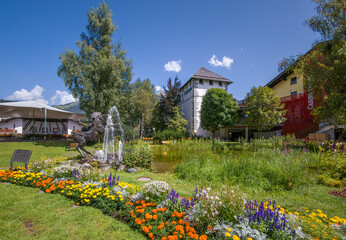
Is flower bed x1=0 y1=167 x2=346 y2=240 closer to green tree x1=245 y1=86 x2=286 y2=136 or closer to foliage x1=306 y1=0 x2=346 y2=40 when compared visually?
foliage x1=306 y1=0 x2=346 y2=40

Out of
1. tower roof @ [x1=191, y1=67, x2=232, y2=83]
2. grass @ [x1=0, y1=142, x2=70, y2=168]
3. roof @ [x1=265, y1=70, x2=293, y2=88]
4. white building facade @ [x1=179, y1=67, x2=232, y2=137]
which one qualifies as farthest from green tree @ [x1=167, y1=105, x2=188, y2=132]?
grass @ [x1=0, y1=142, x2=70, y2=168]

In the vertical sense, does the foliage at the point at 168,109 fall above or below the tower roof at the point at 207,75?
below

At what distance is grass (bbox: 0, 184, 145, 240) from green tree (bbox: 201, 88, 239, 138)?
65.8 feet

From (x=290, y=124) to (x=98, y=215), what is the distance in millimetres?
21684

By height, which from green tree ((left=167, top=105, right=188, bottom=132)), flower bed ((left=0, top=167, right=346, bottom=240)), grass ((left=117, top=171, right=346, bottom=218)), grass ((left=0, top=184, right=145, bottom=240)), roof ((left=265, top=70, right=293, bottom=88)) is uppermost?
roof ((left=265, top=70, right=293, bottom=88))

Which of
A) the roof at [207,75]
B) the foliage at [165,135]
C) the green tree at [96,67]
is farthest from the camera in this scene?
the roof at [207,75]

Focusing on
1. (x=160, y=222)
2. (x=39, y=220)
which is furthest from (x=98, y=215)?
(x=160, y=222)

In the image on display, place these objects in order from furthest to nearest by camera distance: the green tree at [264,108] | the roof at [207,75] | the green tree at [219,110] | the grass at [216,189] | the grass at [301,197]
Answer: the roof at [207,75]
the green tree at [219,110]
the green tree at [264,108]
the grass at [301,197]
the grass at [216,189]

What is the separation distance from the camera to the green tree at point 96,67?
15.3 m

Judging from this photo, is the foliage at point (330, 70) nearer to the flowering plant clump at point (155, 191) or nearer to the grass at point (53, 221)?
the flowering plant clump at point (155, 191)

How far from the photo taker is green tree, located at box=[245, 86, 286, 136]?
16719mm

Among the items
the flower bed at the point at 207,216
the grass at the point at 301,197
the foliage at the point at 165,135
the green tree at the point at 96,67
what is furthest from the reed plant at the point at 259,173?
the foliage at the point at 165,135

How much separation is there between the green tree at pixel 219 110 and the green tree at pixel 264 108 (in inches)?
144

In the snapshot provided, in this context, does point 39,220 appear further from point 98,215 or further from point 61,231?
point 98,215
